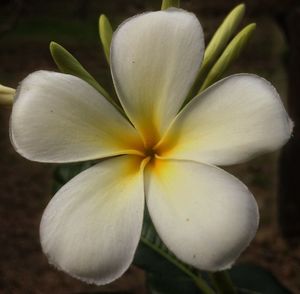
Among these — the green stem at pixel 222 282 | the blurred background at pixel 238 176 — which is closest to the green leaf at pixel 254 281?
the green stem at pixel 222 282

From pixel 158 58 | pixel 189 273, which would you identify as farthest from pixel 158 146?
pixel 189 273

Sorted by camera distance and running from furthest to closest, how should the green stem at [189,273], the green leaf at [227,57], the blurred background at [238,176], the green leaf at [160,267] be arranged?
1. the blurred background at [238,176]
2. the green leaf at [160,267]
3. the green stem at [189,273]
4. the green leaf at [227,57]

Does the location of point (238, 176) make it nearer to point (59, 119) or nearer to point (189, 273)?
point (189, 273)

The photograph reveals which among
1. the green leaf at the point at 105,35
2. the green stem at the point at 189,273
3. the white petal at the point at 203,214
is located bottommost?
the green stem at the point at 189,273

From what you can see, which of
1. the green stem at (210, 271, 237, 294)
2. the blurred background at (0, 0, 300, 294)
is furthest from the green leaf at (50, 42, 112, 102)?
the blurred background at (0, 0, 300, 294)

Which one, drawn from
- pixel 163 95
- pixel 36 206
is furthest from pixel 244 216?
pixel 36 206

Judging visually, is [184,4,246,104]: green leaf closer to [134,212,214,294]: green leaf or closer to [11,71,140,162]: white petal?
[11,71,140,162]: white petal

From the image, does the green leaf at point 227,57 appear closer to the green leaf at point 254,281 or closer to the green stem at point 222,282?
the green stem at point 222,282
